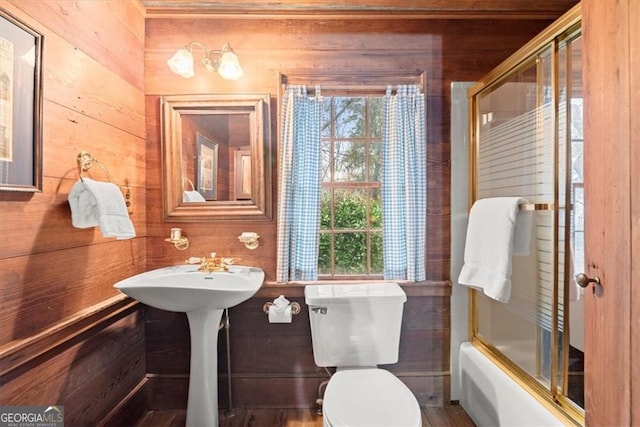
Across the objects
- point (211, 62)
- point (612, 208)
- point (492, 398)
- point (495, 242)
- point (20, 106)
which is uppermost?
point (211, 62)

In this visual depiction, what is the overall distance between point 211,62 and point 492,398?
224cm

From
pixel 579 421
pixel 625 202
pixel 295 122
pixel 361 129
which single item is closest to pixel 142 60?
pixel 295 122

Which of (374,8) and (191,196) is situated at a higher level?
(374,8)

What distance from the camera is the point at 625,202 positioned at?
2.71 ft

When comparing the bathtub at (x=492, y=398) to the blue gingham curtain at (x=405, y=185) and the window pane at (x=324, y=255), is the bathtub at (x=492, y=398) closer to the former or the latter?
the blue gingham curtain at (x=405, y=185)

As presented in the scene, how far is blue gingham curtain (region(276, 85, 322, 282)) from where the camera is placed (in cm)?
168

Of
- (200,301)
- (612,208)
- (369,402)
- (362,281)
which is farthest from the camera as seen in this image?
(362,281)

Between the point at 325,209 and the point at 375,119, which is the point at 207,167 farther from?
the point at 375,119

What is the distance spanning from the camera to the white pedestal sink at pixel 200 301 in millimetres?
1253

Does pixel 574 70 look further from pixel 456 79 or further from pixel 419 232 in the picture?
pixel 419 232

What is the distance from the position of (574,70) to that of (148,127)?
206 cm

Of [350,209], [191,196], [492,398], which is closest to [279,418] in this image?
[492,398]

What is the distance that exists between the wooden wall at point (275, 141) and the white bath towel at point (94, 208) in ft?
1.56

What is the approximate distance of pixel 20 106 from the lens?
40.7 inches
